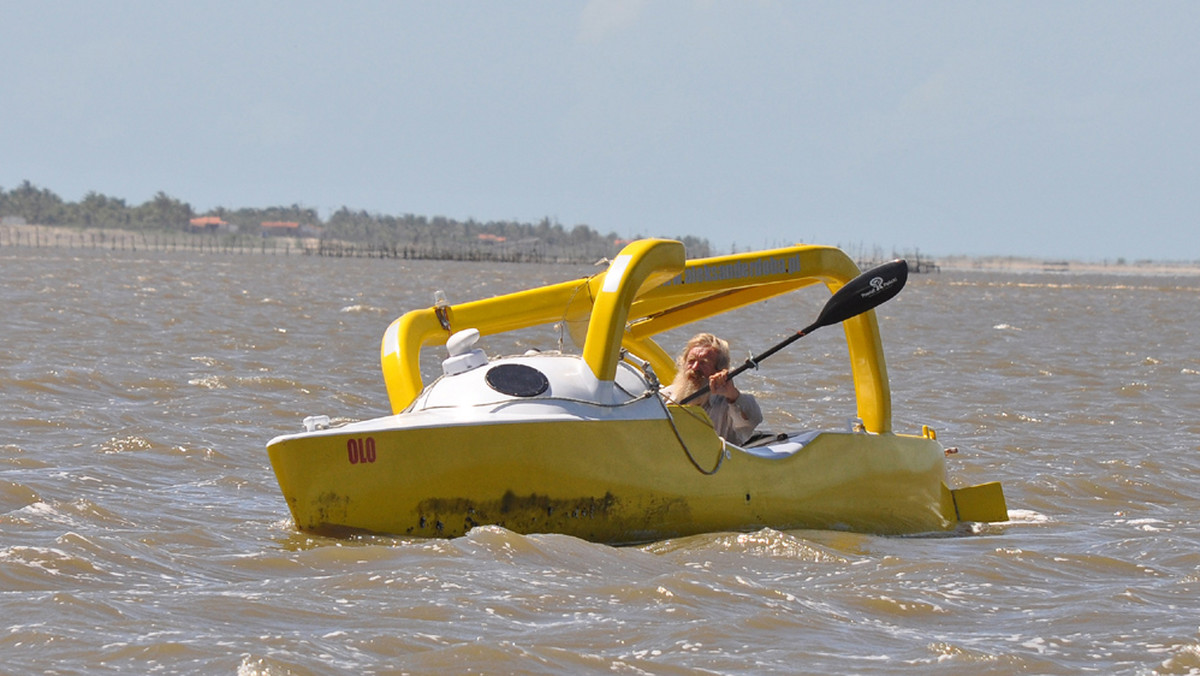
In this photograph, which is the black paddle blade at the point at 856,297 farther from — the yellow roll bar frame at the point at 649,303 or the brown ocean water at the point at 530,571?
the brown ocean water at the point at 530,571

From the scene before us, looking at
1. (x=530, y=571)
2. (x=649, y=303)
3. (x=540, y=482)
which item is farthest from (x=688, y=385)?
(x=530, y=571)

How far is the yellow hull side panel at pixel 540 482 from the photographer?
303 inches

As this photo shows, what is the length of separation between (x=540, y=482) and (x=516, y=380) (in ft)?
1.89

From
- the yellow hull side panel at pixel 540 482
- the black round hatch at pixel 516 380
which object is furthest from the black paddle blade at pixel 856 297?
the black round hatch at pixel 516 380

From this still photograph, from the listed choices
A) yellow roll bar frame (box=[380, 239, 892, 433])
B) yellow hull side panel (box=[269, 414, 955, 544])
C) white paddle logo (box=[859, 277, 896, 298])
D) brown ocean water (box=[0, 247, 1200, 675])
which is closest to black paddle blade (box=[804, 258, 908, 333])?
white paddle logo (box=[859, 277, 896, 298])

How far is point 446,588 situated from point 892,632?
1.96m

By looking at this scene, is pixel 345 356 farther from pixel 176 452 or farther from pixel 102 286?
pixel 102 286

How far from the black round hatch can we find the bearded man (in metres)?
1.07

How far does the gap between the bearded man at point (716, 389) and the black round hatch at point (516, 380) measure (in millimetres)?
1067

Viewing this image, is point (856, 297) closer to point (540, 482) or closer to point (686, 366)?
point (686, 366)

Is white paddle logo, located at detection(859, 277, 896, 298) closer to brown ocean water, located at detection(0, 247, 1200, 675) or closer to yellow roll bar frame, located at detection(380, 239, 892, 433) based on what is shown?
yellow roll bar frame, located at detection(380, 239, 892, 433)

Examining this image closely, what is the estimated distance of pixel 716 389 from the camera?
8.89 m

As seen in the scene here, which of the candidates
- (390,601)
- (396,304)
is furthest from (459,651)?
(396,304)

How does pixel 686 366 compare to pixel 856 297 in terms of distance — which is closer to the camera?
pixel 686 366
